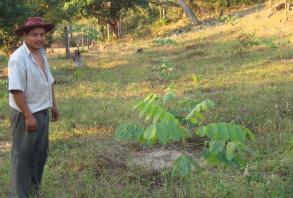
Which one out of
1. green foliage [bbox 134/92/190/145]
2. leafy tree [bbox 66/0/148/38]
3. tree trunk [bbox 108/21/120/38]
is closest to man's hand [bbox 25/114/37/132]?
green foliage [bbox 134/92/190/145]

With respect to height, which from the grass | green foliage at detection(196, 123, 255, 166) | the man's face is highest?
the man's face

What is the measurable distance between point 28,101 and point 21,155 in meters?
0.48

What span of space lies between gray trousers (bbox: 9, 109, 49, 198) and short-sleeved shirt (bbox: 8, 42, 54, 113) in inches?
3.8

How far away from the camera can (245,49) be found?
46.0 feet

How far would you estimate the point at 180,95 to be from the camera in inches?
359

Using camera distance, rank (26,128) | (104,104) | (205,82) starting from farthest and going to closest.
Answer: (205,82) < (104,104) < (26,128)

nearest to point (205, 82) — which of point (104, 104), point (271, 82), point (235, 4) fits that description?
point (271, 82)

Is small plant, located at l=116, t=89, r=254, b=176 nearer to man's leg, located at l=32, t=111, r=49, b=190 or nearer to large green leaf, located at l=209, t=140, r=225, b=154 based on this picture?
large green leaf, located at l=209, t=140, r=225, b=154

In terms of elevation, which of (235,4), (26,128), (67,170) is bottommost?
(67,170)

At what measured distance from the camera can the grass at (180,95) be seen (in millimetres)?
4547

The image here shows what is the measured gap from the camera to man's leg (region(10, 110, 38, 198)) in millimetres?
4004

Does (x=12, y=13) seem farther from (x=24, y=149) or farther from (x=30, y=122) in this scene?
(x=30, y=122)

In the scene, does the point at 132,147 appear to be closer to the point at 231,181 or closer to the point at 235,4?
the point at 231,181

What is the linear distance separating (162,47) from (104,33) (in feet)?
40.0
